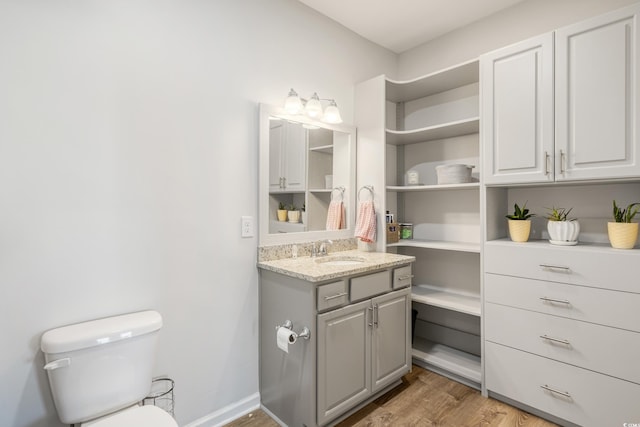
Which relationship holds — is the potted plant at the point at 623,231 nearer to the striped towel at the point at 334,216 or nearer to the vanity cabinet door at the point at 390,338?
the vanity cabinet door at the point at 390,338

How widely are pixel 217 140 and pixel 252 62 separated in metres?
0.57


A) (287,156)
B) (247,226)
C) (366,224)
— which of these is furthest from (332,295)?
(287,156)

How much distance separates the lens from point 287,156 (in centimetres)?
218

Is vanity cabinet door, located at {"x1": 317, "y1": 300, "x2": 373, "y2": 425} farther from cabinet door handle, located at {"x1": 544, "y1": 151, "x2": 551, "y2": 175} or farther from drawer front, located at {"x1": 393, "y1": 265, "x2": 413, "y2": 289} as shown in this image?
cabinet door handle, located at {"x1": 544, "y1": 151, "x2": 551, "y2": 175}

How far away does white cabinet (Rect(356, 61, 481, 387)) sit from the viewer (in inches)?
96.7

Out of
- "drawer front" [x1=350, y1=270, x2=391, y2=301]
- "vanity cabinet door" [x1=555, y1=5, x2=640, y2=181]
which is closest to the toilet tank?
"drawer front" [x1=350, y1=270, x2=391, y2=301]

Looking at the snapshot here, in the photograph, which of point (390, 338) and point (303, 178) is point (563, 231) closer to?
point (390, 338)

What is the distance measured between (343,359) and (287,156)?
1.32m

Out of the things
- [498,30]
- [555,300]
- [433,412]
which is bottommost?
[433,412]

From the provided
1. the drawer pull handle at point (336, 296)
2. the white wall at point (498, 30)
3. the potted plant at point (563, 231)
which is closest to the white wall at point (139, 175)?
the drawer pull handle at point (336, 296)

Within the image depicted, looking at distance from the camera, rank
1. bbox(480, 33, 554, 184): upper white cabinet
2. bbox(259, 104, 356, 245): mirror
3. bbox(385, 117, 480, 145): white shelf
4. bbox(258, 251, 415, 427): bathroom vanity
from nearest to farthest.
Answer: bbox(258, 251, 415, 427): bathroom vanity, bbox(480, 33, 554, 184): upper white cabinet, bbox(259, 104, 356, 245): mirror, bbox(385, 117, 480, 145): white shelf

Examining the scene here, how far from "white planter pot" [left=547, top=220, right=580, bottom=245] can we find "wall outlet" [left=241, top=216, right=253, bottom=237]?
1.83 m

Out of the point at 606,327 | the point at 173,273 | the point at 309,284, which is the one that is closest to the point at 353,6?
the point at 309,284

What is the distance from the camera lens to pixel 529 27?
2.24 m
